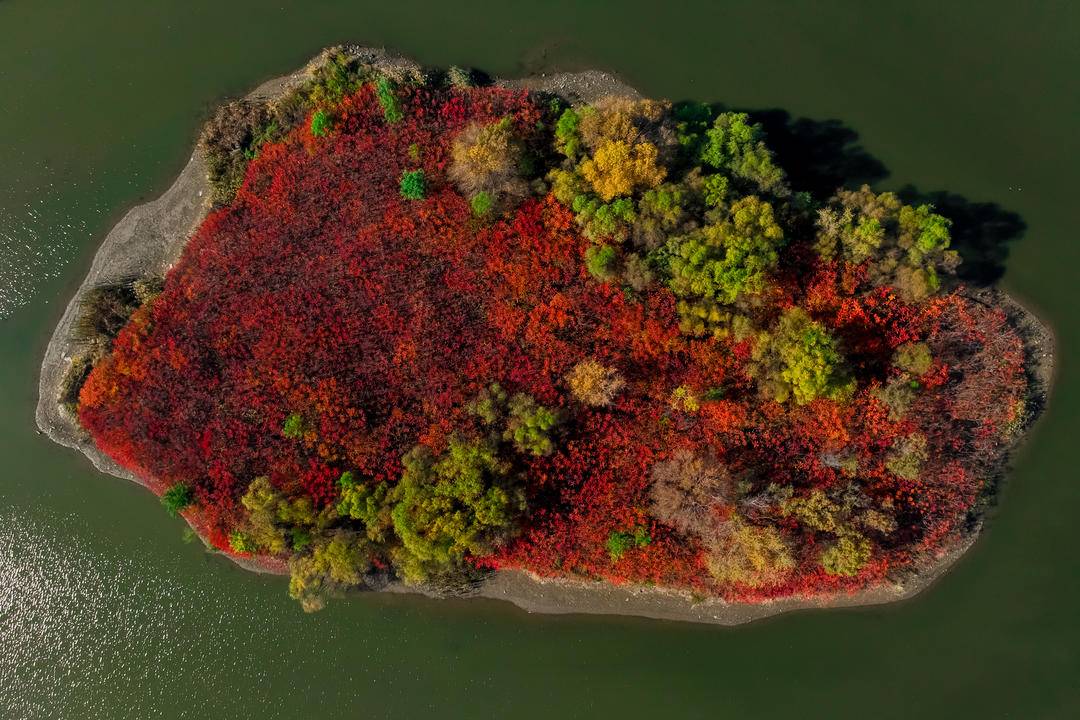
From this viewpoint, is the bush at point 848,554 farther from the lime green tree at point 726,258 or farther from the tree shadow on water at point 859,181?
the tree shadow on water at point 859,181

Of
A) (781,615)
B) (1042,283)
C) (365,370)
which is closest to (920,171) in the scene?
(1042,283)

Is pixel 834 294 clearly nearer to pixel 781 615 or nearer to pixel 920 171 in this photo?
pixel 920 171

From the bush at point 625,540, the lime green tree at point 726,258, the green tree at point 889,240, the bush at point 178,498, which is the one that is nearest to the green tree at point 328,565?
the bush at point 178,498

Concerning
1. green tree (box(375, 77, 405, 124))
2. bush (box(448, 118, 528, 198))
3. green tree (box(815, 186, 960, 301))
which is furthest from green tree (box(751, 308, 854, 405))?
green tree (box(375, 77, 405, 124))

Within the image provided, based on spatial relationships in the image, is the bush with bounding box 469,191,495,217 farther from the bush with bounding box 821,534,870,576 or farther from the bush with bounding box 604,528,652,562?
the bush with bounding box 821,534,870,576

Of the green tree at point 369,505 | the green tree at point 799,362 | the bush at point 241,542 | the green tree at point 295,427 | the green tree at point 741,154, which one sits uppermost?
the green tree at point 741,154

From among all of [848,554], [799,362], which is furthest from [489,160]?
[848,554]
